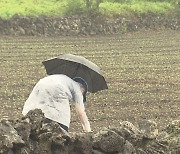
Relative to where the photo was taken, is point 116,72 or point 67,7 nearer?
point 116,72

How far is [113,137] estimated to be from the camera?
4.02 meters

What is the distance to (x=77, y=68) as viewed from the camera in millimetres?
5516

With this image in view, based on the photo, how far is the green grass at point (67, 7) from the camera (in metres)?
36.7

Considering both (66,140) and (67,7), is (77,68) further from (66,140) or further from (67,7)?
(67,7)

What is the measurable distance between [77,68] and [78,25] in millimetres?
29395

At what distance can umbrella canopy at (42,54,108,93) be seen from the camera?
545 cm

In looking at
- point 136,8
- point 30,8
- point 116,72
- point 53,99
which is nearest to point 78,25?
point 30,8

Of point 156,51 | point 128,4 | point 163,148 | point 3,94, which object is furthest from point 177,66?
point 128,4

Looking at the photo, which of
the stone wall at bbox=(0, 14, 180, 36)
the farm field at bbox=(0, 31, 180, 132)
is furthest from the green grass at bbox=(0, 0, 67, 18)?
the farm field at bbox=(0, 31, 180, 132)

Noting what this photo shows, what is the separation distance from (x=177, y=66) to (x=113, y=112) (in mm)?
8914

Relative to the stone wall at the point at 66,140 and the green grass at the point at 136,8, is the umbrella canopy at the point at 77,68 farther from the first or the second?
the green grass at the point at 136,8

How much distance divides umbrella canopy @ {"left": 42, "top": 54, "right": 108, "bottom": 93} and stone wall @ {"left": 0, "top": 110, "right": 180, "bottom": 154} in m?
1.28

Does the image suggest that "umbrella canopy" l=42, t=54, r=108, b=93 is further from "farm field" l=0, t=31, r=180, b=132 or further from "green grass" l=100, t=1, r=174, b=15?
"green grass" l=100, t=1, r=174, b=15

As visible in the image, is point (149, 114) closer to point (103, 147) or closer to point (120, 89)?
point (120, 89)
